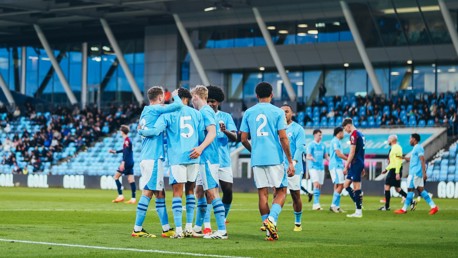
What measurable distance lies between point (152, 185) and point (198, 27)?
4957 centimetres

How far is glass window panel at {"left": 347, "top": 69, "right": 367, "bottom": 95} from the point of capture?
2424 inches

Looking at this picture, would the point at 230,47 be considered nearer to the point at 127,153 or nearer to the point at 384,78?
the point at 384,78

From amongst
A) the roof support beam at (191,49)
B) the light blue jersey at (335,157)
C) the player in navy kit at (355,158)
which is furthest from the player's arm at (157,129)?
the roof support beam at (191,49)

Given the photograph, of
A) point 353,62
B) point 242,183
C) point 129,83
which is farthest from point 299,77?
point 242,183

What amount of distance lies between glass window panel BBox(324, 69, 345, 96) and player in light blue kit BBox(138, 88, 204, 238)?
47045mm

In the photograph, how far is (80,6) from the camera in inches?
2450

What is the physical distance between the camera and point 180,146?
15742mm

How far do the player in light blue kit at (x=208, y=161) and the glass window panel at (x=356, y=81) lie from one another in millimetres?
45617

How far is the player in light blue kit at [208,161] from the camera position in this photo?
51.7 feet

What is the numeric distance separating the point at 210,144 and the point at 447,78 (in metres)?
44.1

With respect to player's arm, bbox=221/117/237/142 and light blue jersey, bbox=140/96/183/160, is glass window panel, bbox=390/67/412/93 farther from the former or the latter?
light blue jersey, bbox=140/96/183/160

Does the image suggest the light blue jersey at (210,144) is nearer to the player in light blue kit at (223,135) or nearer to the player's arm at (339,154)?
the player in light blue kit at (223,135)

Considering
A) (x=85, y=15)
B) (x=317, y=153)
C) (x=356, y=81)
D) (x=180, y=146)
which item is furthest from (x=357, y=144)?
(x=85, y=15)

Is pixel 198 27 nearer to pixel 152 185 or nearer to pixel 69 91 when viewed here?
pixel 69 91
